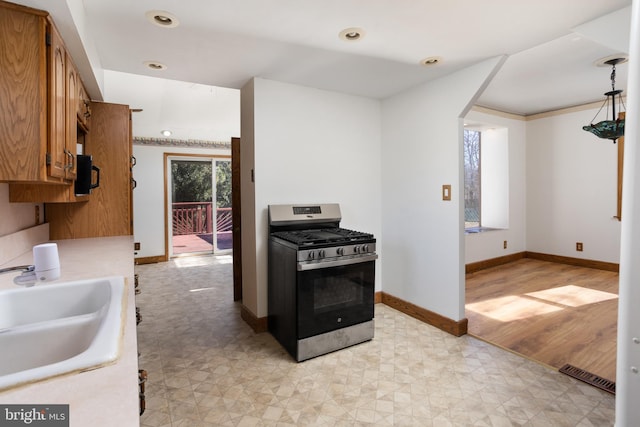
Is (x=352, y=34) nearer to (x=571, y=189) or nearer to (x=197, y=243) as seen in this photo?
(x=571, y=189)

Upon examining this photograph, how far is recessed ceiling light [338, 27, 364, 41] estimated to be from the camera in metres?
1.98

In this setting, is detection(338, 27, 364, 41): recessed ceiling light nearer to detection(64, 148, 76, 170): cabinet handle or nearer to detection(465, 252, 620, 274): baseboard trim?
detection(64, 148, 76, 170): cabinet handle

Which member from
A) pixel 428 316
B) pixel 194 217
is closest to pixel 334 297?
pixel 428 316

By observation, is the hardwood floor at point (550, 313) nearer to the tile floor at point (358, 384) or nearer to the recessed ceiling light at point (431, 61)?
the tile floor at point (358, 384)

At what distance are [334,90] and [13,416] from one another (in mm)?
3084

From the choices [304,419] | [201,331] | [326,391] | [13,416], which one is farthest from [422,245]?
[13,416]

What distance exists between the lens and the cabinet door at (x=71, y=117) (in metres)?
1.74

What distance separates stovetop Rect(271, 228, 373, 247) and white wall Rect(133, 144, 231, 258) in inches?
154

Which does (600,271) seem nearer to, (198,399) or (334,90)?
(334,90)

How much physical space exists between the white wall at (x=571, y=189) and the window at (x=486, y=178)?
23.0 inches

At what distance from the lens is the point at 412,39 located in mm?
2105

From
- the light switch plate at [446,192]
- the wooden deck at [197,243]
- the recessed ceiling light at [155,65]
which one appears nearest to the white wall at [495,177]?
the light switch plate at [446,192]

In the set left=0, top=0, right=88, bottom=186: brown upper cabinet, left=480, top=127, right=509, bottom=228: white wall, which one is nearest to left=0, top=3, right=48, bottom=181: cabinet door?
left=0, top=0, right=88, bottom=186: brown upper cabinet

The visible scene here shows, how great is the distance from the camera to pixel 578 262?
Answer: 16.4ft
